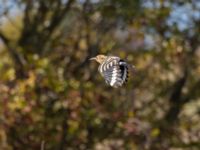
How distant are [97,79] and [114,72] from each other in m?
5.66

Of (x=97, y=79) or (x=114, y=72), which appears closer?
(x=114, y=72)

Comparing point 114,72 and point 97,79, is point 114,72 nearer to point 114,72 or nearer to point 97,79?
point 114,72

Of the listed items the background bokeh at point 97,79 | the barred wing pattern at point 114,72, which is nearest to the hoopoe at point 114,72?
the barred wing pattern at point 114,72

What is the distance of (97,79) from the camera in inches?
312

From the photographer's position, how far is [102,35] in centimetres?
777

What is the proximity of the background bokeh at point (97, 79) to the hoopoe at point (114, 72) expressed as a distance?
3.96m

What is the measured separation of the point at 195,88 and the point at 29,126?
2.51 metres

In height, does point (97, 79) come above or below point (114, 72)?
above

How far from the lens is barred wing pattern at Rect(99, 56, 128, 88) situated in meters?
2.17

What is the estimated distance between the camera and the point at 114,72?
2277 mm

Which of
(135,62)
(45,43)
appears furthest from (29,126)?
(135,62)

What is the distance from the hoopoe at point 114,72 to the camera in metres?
2.17

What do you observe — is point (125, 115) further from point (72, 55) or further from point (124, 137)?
point (72, 55)

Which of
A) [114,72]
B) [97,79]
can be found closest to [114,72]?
[114,72]
